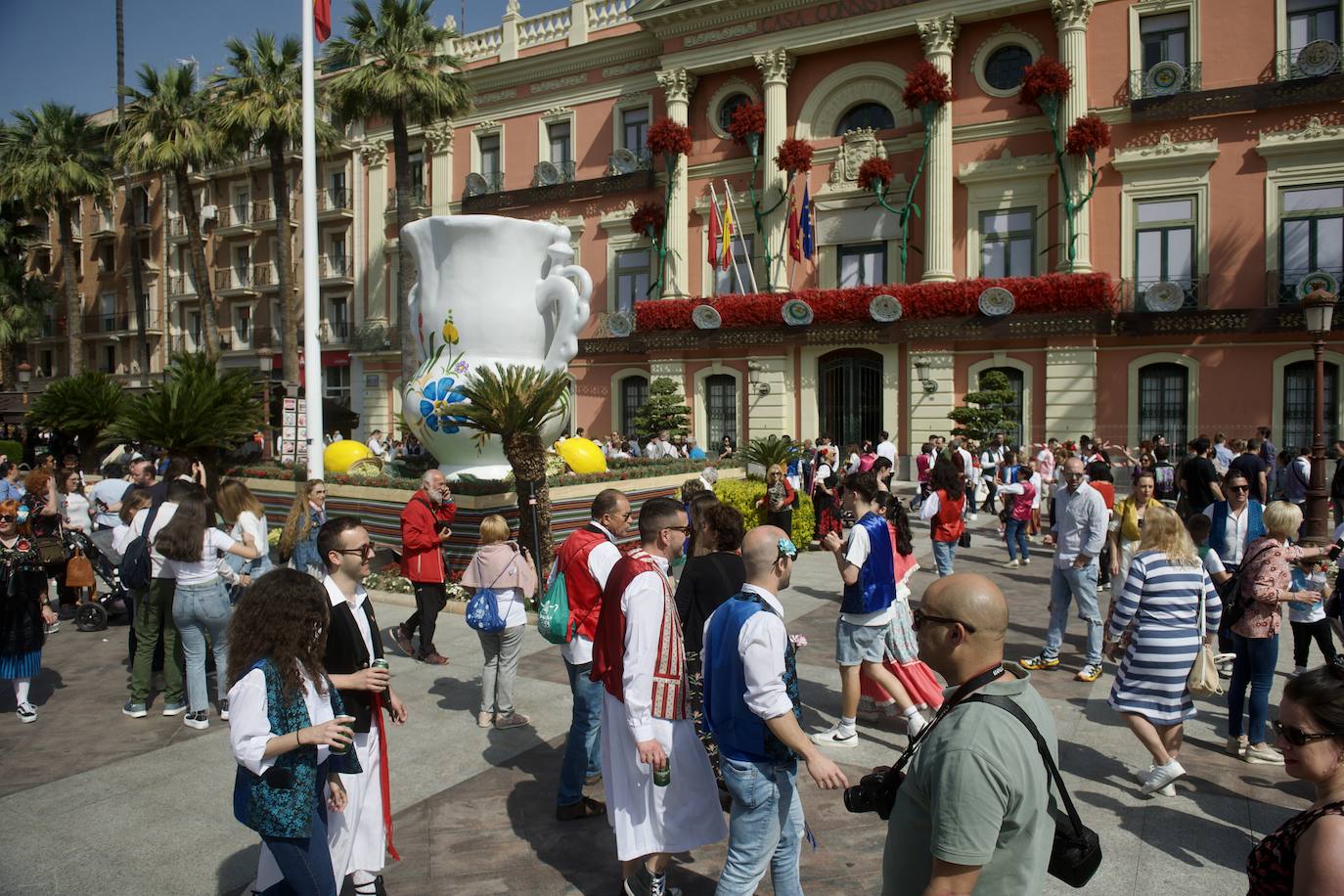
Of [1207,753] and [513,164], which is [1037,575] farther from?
[513,164]

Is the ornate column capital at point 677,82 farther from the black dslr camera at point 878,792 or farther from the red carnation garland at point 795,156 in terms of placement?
the black dslr camera at point 878,792

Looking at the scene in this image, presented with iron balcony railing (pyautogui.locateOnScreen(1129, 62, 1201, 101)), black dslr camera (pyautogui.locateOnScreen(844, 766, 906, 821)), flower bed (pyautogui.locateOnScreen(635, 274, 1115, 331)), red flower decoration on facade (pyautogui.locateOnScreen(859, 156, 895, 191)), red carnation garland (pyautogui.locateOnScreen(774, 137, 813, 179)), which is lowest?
black dslr camera (pyautogui.locateOnScreen(844, 766, 906, 821))

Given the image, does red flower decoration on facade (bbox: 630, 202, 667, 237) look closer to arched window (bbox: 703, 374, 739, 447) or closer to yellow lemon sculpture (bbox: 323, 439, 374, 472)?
arched window (bbox: 703, 374, 739, 447)

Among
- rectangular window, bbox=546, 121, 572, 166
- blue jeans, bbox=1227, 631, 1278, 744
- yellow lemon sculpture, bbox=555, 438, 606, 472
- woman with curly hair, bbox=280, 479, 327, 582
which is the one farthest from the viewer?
rectangular window, bbox=546, 121, 572, 166

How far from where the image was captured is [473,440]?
11648 mm

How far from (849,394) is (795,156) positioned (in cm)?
677

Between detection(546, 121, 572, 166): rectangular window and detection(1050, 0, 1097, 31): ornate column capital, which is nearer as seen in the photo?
detection(1050, 0, 1097, 31): ornate column capital

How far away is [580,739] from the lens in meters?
4.80

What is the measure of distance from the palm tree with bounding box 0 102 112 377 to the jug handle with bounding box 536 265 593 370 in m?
24.5

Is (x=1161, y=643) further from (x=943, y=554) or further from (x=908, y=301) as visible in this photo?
(x=908, y=301)

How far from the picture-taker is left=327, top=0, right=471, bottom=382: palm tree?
995 inches

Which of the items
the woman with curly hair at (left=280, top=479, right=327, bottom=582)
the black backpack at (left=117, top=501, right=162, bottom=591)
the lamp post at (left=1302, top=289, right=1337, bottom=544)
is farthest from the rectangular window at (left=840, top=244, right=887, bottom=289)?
the black backpack at (left=117, top=501, right=162, bottom=591)

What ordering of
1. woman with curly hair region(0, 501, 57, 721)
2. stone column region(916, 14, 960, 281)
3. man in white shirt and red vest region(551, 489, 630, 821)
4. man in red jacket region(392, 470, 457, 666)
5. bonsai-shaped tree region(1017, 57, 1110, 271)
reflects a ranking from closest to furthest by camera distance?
man in white shirt and red vest region(551, 489, 630, 821), woman with curly hair region(0, 501, 57, 721), man in red jacket region(392, 470, 457, 666), bonsai-shaped tree region(1017, 57, 1110, 271), stone column region(916, 14, 960, 281)

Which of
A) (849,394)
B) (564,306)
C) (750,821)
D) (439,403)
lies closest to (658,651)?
(750,821)
